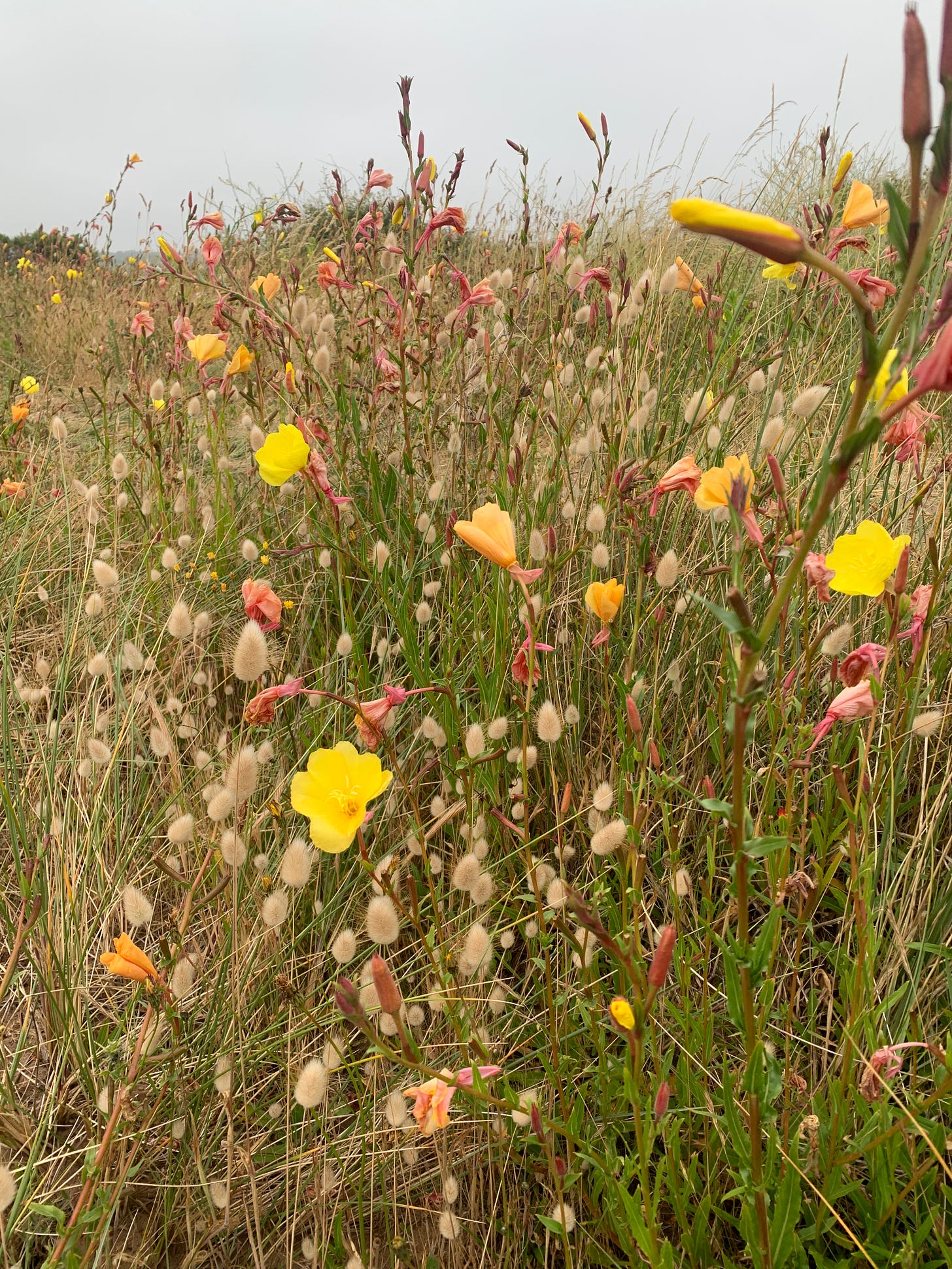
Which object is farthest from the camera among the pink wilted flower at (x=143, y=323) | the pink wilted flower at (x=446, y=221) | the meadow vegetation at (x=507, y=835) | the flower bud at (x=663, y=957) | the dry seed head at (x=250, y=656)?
the pink wilted flower at (x=143, y=323)

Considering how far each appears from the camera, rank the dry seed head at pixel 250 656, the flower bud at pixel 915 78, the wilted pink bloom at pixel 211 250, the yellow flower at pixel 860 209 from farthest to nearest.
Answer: the wilted pink bloom at pixel 211 250 < the yellow flower at pixel 860 209 < the dry seed head at pixel 250 656 < the flower bud at pixel 915 78

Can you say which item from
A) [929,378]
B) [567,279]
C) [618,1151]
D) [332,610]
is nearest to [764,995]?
[618,1151]

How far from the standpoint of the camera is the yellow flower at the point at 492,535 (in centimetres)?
110

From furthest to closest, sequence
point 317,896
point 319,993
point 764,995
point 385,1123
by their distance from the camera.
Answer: point 317,896 < point 319,993 < point 385,1123 < point 764,995

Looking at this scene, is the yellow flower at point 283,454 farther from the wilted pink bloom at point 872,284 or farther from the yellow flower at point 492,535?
the wilted pink bloom at point 872,284

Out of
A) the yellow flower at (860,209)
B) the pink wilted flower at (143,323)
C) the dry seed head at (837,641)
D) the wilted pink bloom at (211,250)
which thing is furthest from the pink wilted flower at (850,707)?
the pink wilted flower at (143,323)

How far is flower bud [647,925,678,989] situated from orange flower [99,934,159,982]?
598mm

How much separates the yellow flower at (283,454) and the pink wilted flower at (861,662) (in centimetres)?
94

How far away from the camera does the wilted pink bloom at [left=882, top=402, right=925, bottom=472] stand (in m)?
1.41

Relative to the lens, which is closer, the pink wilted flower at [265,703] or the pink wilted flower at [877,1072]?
the pink wilted flower at [877,1072]

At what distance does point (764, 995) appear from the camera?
105cm

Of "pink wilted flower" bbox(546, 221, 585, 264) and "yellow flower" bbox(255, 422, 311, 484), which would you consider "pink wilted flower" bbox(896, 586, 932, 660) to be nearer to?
"yellow flower" bbox(255, 422, 311, 484)

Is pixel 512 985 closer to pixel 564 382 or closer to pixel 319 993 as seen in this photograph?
pixel 319 993

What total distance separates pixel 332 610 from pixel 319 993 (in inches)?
41.1
